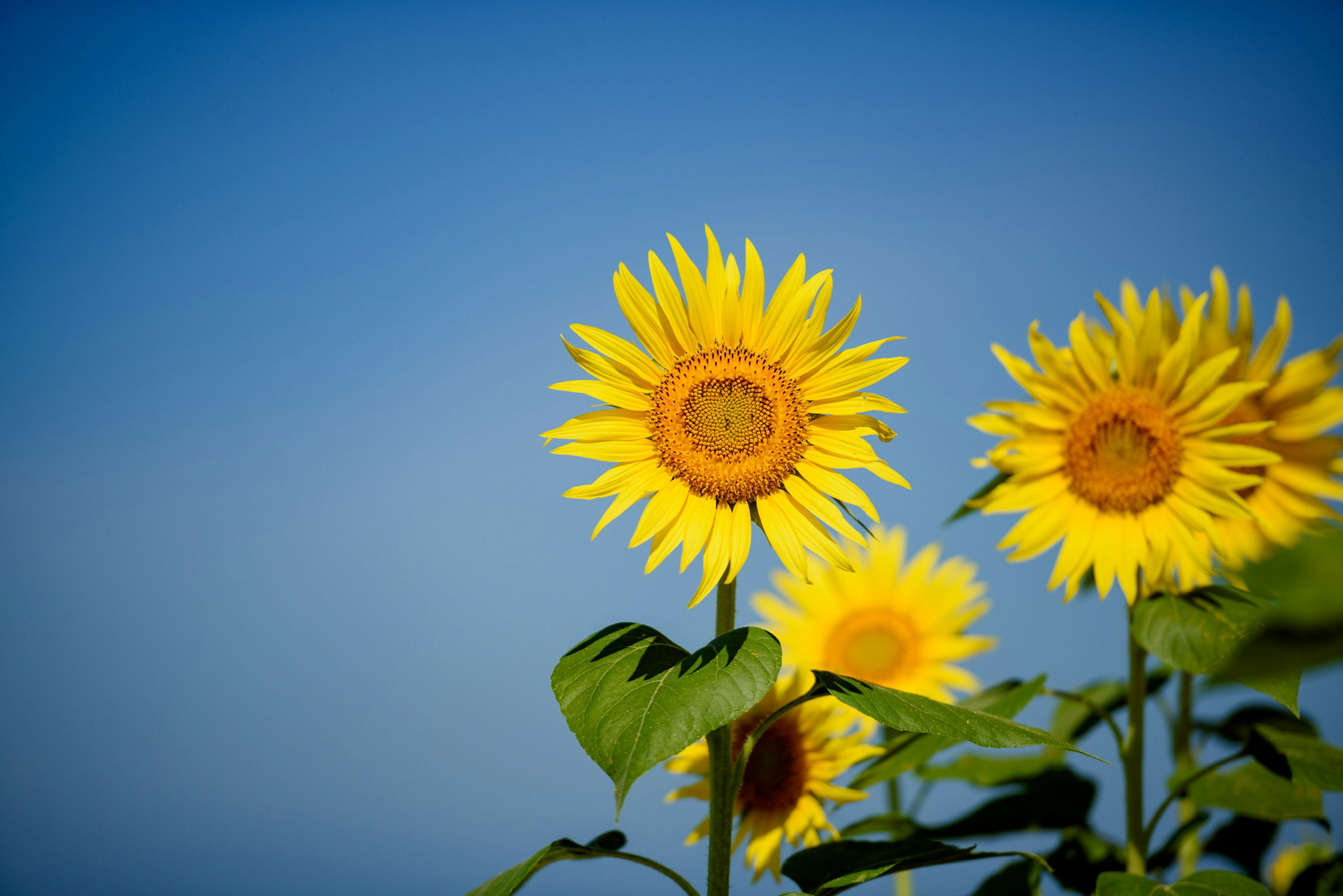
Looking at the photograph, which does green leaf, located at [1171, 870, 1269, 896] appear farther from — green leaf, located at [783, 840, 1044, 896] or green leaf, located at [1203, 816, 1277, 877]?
green leaf, located at [1203, 816, 1277, 877]

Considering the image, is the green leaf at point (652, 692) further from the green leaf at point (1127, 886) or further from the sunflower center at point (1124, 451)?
the sunflower center at point (1124, 451)

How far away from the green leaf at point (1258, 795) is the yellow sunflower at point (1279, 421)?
0.50 meters

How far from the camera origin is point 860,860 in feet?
5.16

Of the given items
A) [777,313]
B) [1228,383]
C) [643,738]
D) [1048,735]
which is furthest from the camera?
[1228,383]

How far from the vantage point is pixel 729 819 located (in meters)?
1.41

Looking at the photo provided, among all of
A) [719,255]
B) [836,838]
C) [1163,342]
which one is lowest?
[836,838]

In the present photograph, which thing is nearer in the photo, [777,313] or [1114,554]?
[777,313]

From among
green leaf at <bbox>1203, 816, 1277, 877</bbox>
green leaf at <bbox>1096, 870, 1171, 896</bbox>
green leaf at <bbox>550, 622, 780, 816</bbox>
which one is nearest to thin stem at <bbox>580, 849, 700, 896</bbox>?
green leaf at <bbox>550, 622, 780, 816</bbox>

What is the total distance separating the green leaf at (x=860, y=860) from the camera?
1416mm

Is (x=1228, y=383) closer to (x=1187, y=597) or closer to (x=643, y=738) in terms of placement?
(x=1187, y=597)

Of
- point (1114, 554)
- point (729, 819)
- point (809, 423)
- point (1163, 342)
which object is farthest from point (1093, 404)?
point (729, 819)

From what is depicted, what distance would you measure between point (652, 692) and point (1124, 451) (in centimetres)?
117

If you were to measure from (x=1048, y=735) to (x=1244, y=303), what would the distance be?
1.00 metres

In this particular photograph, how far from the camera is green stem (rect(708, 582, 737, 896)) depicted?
1388mm
